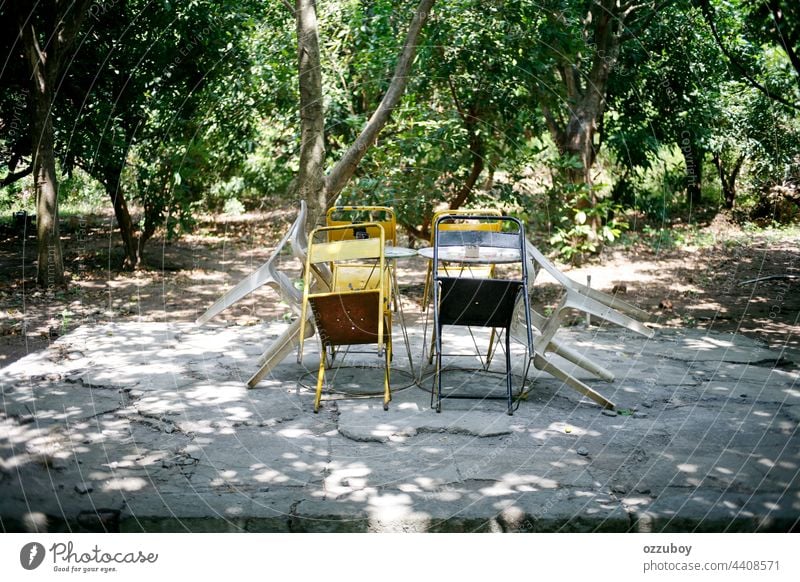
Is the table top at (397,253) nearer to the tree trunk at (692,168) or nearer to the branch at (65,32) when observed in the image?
the branch at (65,32)

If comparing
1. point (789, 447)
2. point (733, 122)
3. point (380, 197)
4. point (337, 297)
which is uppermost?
point (733, 122)

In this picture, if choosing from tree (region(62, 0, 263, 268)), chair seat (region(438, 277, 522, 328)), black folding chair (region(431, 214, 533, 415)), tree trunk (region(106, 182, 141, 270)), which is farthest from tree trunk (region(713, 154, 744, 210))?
chair seat (region(438, 277, 522, 328))

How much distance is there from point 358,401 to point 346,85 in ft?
17.9

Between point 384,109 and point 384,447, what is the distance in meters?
4.44

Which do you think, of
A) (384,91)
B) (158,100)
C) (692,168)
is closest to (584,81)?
(384,91)

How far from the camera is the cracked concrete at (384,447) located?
323 cm

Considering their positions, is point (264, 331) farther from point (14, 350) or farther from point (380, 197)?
point (380, 197)

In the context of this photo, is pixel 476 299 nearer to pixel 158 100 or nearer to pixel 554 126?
pixel 554 126

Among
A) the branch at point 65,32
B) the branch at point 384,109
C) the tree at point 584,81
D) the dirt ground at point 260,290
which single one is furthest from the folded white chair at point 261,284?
the tree at point 584,81

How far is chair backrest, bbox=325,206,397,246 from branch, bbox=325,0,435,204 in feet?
1.26

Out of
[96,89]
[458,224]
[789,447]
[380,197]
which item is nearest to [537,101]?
[380,197]

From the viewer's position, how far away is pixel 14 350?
20.1ft

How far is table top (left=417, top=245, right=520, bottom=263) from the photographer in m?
4.85

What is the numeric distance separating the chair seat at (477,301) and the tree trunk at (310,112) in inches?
138
